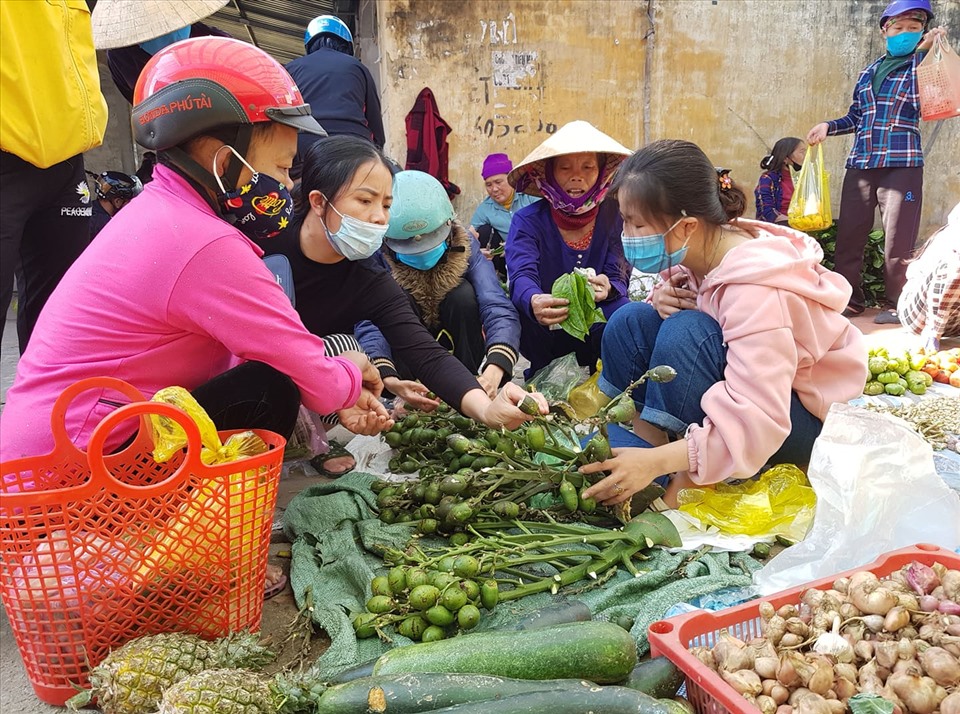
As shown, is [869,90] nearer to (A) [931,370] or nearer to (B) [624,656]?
(A) [931,370]

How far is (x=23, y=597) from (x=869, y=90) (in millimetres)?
7100

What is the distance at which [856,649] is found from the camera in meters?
1.53

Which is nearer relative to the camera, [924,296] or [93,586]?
[93,586]

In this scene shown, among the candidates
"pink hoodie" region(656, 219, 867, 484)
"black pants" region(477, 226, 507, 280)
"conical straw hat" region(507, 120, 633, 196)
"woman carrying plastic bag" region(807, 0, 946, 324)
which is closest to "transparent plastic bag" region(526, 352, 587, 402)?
"conical straw hat" region(507, 120, 633, 196)

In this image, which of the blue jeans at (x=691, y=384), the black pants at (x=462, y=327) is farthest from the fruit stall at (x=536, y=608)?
the black pants at (x=462, y=327)

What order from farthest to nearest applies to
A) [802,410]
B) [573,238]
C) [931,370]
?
[931,370] < [573,238] < [802,410]

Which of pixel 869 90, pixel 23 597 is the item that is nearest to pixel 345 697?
pixel 23 597

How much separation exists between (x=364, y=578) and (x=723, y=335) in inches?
56.5

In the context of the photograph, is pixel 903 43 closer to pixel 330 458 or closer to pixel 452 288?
pixel 452 288

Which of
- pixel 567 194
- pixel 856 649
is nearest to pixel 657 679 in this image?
pixel 856 649

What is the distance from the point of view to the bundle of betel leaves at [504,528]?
1941mm

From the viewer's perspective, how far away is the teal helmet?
3.48 metres

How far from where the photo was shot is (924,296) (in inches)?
178

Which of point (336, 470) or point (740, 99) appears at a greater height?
point (740, 99)
